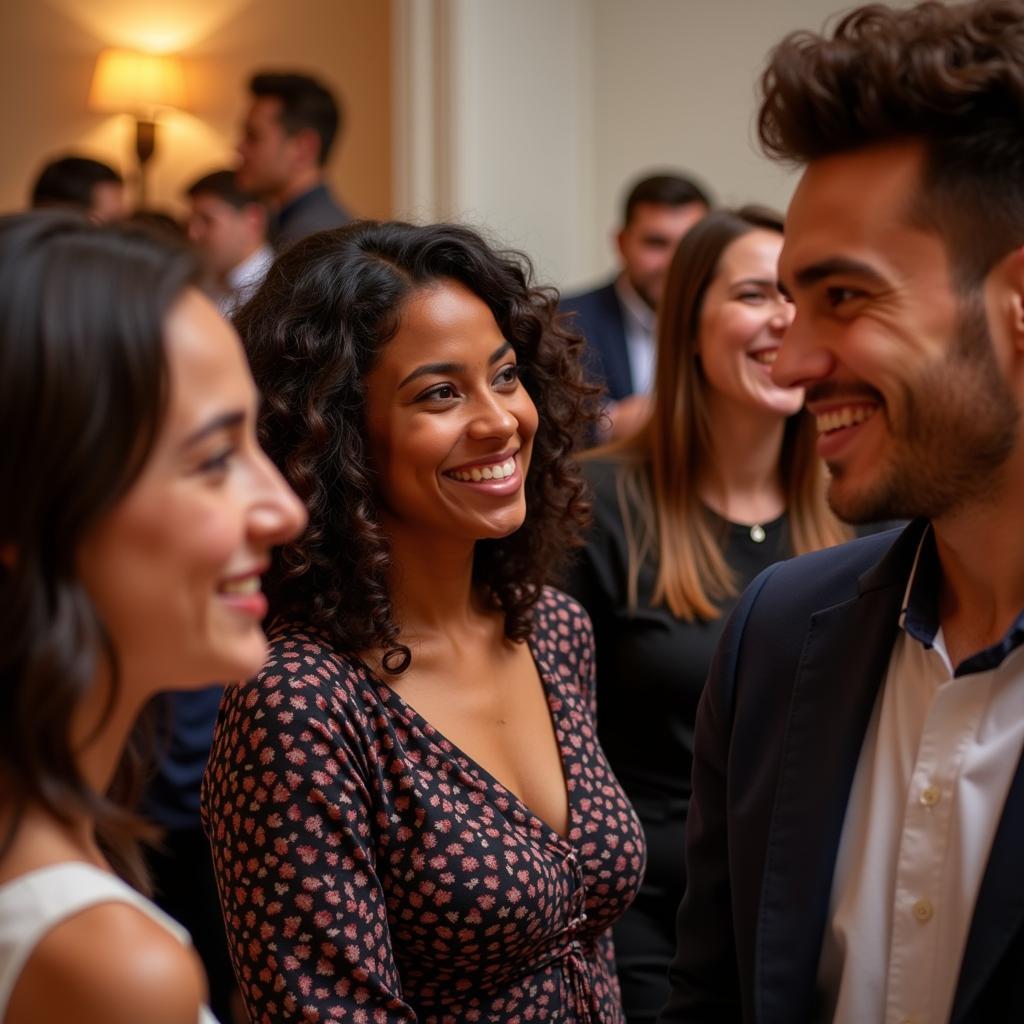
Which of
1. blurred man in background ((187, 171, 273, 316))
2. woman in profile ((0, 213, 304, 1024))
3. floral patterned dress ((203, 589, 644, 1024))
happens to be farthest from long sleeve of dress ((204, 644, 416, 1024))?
blurred man in background ((187, 171, 273, 316))

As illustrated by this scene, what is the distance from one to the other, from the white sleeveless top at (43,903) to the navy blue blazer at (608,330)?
3.79 metres

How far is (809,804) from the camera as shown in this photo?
1.40 metres

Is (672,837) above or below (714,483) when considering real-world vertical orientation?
below

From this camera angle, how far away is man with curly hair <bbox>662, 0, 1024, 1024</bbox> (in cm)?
129

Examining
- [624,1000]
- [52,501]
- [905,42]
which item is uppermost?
[905,42]

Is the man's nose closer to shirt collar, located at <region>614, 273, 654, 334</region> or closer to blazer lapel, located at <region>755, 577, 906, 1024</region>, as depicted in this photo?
blazer lapel, located at <region>755, 577, 906, 1024</region>

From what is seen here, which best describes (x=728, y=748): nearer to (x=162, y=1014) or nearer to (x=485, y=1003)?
(x=485, y=1003)


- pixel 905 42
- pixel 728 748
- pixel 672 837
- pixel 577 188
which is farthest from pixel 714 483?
pixel 577 188

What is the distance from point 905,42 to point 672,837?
147 centimetres

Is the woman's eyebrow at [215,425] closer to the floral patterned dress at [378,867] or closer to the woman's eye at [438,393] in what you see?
the floral patterned dress at [378,867]

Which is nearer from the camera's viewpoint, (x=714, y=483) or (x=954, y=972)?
(x=954, y=972)

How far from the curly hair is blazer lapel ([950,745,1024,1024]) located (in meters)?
0.47

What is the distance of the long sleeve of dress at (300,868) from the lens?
61.7 inches

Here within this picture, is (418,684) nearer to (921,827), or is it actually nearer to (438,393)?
(438,393)
